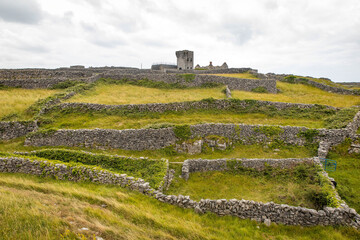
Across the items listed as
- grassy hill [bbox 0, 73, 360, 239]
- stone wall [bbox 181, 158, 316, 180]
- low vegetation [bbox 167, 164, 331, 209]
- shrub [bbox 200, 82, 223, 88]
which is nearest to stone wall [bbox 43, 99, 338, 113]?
grassy hill [bbox 0, 73, 360, 239]

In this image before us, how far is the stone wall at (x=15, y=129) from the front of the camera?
20.4 m

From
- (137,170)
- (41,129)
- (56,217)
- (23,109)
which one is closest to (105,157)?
(137,170)

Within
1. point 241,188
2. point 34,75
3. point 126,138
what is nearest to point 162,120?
point 126,138

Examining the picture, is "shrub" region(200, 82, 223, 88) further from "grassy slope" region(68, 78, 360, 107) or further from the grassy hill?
the grassy hill

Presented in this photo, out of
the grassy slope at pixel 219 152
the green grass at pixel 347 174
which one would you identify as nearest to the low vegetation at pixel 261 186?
the green grass at pixel 347 174

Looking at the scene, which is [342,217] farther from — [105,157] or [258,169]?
[105,157]

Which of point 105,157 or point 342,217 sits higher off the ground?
point 105,157

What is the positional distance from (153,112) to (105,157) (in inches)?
438

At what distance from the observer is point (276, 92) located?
37469 mm

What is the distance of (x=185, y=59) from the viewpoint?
6391 centimetres

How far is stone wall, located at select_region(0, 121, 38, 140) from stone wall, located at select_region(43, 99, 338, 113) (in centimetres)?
370

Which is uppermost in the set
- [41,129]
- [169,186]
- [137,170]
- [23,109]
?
[23,109]

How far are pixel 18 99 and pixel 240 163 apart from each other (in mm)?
28566

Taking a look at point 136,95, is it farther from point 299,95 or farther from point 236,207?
point 299,95
